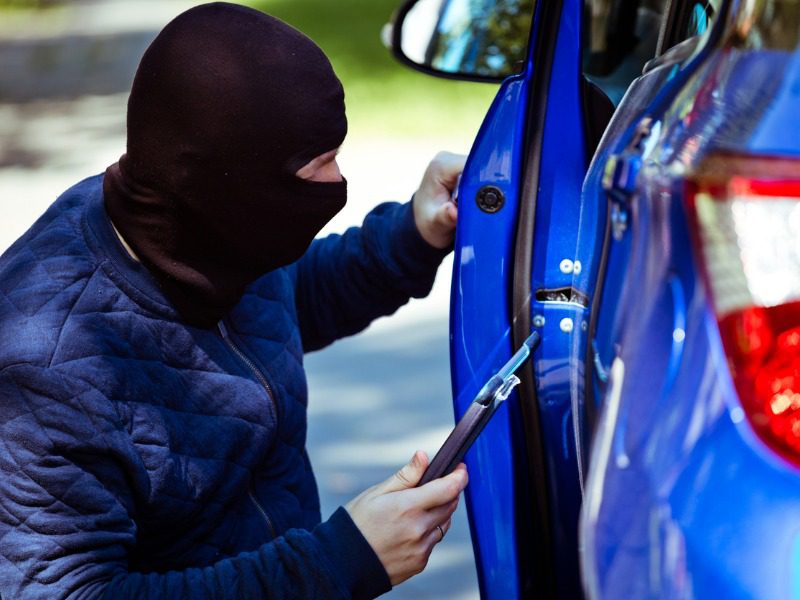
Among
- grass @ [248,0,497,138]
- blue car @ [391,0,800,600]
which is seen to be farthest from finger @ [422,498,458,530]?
grass @ [248,0,497,138]

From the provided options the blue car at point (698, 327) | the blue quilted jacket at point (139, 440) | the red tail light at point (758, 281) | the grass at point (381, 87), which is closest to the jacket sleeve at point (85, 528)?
the blue quilted jacket at point (139, 440)

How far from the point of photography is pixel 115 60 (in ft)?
32.2

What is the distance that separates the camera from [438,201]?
244 cm

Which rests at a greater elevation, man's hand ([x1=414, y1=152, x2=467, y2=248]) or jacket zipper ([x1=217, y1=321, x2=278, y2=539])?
man's hand ([x1=414, y1=152, x2=467, y2=248])

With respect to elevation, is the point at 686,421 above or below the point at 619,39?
below

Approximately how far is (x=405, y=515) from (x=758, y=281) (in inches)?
32.2

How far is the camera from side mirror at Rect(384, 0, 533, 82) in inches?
111

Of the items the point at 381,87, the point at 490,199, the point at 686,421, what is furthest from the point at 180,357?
the point at 381,87

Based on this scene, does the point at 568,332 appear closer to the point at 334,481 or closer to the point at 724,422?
the point at 724,422

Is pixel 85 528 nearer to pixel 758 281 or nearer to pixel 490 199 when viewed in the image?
pixel 490 199

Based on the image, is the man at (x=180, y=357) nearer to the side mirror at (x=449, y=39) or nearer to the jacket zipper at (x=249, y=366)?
the jacket zipper at (x=249, y=366)

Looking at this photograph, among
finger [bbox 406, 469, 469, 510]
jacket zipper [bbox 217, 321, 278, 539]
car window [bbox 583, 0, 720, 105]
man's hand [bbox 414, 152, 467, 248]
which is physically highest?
car window [bbox 583, 0, 720, 105]

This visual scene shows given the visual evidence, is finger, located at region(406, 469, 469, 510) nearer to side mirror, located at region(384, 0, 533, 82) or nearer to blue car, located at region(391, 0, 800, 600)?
blue car, located at region(391, 0, 800, 600)

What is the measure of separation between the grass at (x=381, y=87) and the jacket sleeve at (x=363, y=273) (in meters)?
5.01
